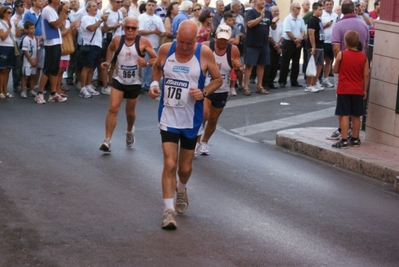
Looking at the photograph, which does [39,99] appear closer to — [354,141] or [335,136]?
[335,136]

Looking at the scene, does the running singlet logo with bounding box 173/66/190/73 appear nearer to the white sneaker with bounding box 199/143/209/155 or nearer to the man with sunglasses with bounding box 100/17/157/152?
the man with sunglasses with bounding box 100/17/157/152

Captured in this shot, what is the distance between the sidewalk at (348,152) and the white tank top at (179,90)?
11.6 feet

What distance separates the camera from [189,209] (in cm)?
888

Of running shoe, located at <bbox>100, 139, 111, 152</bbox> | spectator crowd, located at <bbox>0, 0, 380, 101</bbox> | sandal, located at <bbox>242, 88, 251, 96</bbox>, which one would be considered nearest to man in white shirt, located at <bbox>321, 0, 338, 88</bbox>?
→ spectator crowd, located at <bbox>0, 0, 380, 101</bbox>

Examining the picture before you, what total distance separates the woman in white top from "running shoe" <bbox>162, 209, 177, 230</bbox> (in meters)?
9.69

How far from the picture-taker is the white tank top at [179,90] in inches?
323

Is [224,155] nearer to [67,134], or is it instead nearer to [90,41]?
[67,134]

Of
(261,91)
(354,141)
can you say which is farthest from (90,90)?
(354,141)

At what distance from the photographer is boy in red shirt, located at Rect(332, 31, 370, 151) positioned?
12414 millimetres

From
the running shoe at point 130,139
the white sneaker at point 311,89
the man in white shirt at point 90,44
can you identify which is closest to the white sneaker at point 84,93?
the man in white shirt at point 90,44

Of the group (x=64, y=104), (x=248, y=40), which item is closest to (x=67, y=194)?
(x=64, y=104)

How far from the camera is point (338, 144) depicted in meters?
12.5

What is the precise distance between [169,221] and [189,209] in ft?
3.27

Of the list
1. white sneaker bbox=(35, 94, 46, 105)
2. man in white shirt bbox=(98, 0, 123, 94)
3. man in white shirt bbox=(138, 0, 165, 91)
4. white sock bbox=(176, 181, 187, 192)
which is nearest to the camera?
white sock bbox=(176, 181, 187, 192)
